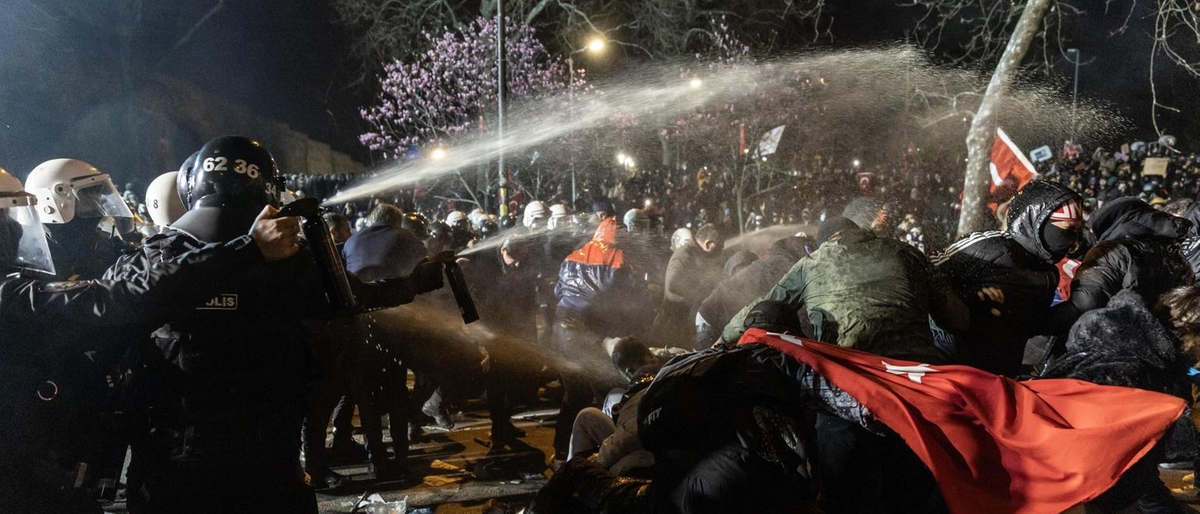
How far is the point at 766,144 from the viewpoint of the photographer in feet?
62.4

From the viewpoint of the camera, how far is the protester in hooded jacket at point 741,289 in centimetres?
723

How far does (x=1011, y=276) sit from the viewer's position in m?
4.59

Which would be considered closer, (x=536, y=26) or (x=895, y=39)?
(x=895, y=39)

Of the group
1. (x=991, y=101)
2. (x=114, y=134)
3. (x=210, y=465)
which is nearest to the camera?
(x=210, y=465)

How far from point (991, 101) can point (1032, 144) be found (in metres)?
3.57

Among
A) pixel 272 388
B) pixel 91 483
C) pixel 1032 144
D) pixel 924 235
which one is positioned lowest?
pixel 924 235

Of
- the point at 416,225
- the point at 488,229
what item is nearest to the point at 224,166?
the point at 416,225

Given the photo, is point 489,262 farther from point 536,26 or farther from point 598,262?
point 536,26

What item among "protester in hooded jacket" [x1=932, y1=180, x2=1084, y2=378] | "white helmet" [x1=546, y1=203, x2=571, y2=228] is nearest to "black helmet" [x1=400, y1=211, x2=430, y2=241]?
"white helmet" [x1=546, y1=203, x2=571, y2=228]

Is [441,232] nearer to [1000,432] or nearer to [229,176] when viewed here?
[229,176]

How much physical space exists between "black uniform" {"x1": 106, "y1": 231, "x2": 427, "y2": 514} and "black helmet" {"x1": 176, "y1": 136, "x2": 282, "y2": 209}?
0.30 metres

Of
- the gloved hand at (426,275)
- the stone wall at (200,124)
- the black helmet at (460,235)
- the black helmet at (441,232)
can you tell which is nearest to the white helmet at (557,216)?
the black helmet at (460,235)

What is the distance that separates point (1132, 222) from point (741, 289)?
3.22 meters

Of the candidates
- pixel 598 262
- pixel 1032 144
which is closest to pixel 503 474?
pixel 598 262
